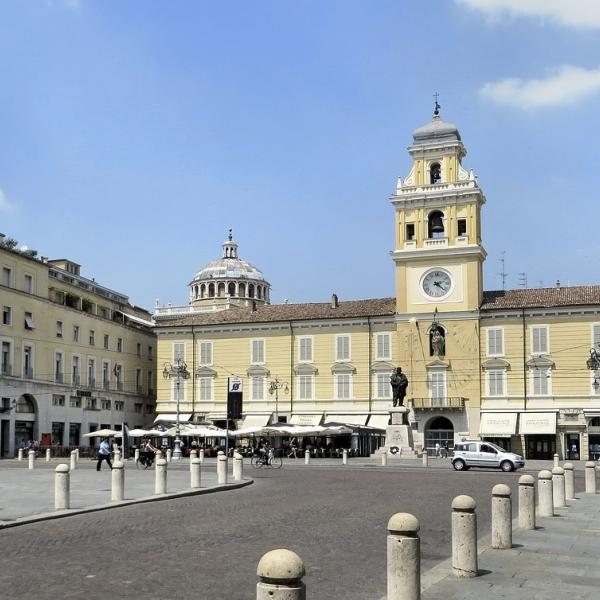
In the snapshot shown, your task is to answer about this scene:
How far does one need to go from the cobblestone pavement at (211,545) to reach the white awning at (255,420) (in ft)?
142

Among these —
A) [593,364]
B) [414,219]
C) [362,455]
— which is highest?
[414,219]

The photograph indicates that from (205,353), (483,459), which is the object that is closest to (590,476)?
(483,459)

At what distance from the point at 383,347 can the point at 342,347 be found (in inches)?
122

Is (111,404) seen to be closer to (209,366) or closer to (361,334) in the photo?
(209,366)

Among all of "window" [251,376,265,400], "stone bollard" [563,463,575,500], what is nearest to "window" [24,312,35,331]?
"window" [251,376,265,400]

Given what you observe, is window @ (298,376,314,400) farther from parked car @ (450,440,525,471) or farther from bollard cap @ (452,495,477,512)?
bollard cap @ (452,495,477,512)

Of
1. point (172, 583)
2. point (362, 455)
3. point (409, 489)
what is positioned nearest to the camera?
point (172, 583)

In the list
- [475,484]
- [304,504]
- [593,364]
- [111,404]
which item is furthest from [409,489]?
[111,404]

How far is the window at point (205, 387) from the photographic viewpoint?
67.9 metres

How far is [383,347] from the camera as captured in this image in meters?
64.2

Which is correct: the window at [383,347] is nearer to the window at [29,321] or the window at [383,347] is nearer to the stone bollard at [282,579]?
the window at [29,321]

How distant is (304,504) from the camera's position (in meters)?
19.6

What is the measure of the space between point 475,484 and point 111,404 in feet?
147

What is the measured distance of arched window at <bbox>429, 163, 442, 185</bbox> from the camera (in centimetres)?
6469
